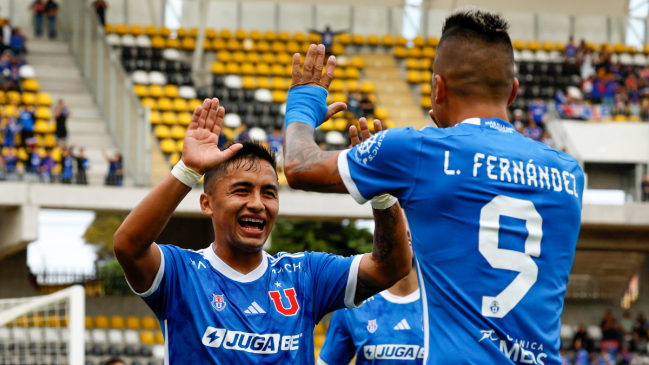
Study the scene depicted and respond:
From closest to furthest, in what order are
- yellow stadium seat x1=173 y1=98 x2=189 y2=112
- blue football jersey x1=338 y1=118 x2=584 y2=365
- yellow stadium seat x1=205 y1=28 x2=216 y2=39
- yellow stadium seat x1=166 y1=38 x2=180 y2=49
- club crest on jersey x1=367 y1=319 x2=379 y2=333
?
blue football jersey x1=338 y1=118 x2=584 y2=365, club crest on jersey x1=367 y1=319 x2=379 y2=333, yellow stadium seat x1=173 y1=98 x2=189 y2=112, yellow stadium seat x1=166 y1=38 x2=180 y2=49, yellow stadium seat x1=205 y1=28 x2=216 y2=39

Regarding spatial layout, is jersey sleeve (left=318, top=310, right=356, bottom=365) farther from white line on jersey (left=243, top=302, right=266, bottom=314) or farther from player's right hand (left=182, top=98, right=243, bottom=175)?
player's right hand (left=182, top=98, right=243, bottom=175)

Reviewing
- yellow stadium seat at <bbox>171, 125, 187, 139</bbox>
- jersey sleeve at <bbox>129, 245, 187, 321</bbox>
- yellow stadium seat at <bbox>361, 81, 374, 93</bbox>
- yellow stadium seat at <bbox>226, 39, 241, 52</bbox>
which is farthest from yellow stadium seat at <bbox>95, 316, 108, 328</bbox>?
jersey sleeve at <bbox>129, 245, 187, 321</bbox>

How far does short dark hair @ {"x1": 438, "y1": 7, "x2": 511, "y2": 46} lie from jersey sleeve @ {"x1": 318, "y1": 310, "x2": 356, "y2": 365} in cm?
296

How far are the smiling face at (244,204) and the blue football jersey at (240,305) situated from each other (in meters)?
0.14

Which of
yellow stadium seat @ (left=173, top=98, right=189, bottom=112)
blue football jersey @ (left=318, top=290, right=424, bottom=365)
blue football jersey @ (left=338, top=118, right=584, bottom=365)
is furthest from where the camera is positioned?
yellow stadium seat @ (left=173, top=98, right=189, bottom=112)

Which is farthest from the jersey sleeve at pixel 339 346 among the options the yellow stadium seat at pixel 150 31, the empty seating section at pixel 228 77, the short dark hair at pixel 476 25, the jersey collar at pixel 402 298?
the yellow stadium seat at pixel 150 31

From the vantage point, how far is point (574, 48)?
27078 mm

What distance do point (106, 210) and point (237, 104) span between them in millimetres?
6439

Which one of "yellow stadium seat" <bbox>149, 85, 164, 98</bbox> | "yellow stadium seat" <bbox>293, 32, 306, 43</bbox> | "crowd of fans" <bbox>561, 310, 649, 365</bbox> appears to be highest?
"yellow stadium seat" <bbox>293, 32, 306, 43</bbox>

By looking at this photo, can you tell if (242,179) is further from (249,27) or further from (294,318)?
(249,27)

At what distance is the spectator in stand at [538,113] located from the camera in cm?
2234

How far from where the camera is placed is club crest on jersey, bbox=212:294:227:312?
130 inches

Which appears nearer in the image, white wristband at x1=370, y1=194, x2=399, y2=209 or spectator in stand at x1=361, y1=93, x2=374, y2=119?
white wristband at x1=370, y1=194, x2=399, y2=209

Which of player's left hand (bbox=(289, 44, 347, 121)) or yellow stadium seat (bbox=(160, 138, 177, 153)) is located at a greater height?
player's left hand (bbox=(289, 44, 347, 121))
